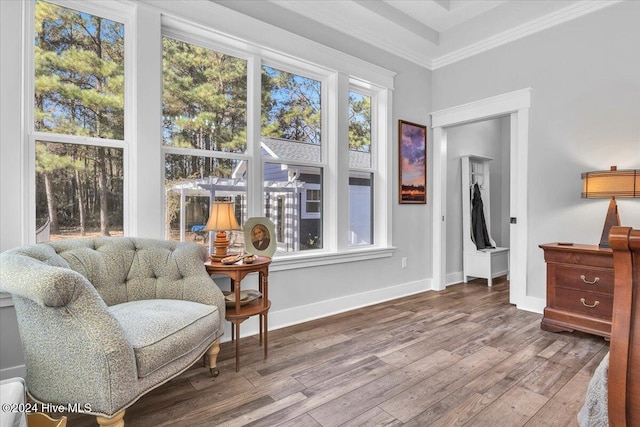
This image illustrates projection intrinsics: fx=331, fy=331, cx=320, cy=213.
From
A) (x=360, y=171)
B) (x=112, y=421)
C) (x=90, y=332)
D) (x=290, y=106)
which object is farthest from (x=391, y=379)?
(x=290, y=106)

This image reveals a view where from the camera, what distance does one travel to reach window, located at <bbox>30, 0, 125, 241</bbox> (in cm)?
207

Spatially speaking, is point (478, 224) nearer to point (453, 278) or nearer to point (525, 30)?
point (453, 278)

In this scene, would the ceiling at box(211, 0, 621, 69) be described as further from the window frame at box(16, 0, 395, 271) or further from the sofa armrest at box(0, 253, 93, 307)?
the sofa armrest at box(0, 253, 93, 307)

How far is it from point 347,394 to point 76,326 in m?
1.37

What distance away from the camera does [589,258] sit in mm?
2645

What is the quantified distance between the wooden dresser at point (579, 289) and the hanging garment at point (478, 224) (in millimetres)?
1727

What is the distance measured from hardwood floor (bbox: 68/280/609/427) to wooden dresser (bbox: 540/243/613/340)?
0.41 ft

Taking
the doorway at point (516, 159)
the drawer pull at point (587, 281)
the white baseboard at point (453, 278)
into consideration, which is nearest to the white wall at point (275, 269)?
the white baseboard at point (453, 278)

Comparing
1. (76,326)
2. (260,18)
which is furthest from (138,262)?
(260,18)

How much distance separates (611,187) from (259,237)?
276 centimetres

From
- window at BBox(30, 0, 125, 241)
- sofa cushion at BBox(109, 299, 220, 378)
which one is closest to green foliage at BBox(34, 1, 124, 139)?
window at BBox(30, 0, 125, 241)

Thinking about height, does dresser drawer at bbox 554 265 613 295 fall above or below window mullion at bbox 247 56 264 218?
below

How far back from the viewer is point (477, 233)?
4.65 metres

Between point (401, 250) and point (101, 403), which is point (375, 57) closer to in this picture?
point (401, 250)
